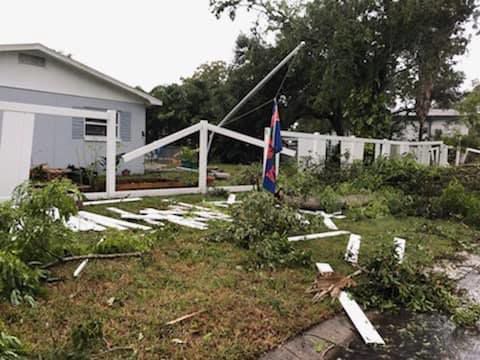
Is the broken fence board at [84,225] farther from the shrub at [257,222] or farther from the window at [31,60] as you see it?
the window at [31,60]

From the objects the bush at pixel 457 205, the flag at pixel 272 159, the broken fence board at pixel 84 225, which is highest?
the flag at pixel 272 159

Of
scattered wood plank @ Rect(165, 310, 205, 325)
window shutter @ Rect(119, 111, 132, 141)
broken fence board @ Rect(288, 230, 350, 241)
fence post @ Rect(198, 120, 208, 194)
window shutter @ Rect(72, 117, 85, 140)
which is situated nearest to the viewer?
scattered wood plank @ Rect(165, 310, 205, 325)

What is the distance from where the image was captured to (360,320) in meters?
3.11

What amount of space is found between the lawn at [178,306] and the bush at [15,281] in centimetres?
8

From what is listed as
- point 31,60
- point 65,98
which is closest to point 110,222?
point 65,98

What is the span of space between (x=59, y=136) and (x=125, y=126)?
233 cm

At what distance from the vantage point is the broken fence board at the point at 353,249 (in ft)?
14.9

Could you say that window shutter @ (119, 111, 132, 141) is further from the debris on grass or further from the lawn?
the debris on grass

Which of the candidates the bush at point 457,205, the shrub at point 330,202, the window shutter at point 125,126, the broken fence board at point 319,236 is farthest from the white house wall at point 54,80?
the bush at point 457,205

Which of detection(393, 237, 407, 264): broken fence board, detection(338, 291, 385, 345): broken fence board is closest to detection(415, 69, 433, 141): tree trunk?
detection(393, 237, 407, 264): broken fence board

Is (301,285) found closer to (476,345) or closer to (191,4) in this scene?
(476,345)

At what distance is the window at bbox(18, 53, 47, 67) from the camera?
11.1 meters

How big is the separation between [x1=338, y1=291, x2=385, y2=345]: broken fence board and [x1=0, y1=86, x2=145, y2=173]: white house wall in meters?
10.4

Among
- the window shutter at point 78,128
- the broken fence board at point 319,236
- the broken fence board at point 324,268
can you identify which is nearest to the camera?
the broken fence board at point 324,268
